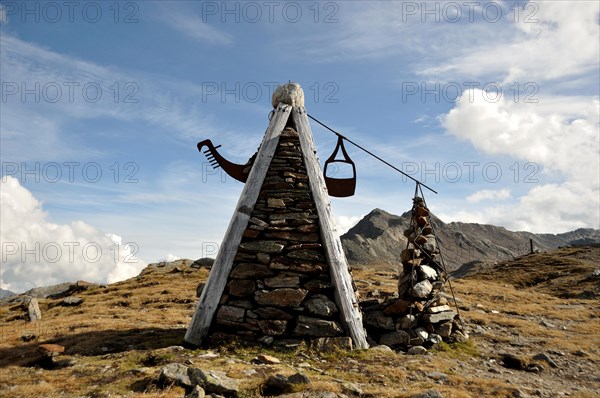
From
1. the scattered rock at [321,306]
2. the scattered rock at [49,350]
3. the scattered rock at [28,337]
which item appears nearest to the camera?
the scattered rock at [49,350]

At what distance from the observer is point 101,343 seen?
870 centimetres

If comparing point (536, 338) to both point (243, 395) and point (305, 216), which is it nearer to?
point (305, 216)

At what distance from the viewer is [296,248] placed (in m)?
8.49

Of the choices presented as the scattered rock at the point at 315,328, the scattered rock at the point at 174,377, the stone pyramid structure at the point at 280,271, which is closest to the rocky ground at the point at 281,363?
the scattered rock at the point at 174,377

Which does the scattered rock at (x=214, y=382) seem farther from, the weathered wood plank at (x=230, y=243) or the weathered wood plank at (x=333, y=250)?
the weathered wood plank at (x=333, y=250)

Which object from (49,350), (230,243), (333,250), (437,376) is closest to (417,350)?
(437,376)

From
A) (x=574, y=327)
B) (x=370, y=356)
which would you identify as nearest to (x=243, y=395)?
(x=370, y=356)

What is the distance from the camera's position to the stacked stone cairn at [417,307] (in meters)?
9.48

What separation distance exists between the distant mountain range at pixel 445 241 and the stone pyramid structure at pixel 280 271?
85.5 metres

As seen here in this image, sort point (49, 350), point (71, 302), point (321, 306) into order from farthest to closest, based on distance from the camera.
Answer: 1. point (71, 302)
2. point (321, 306)
3. point (49, 350)

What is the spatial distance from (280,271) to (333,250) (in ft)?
4.04

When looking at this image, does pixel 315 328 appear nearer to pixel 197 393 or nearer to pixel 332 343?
pixel 332 343

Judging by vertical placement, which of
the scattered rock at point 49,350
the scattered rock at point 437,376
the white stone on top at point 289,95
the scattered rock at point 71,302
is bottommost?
the scattered rock at point 71,302

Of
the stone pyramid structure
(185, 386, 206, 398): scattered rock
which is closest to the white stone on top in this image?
the stone pyramid structure
